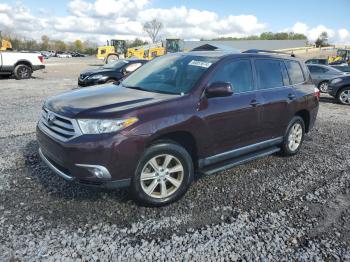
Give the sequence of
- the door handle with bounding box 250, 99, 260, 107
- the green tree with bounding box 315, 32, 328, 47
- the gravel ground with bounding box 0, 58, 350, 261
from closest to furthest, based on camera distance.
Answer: the gravel ground with bounding box 0, 58, 350, 261 < the door handle with bounding box 250, 99, 260, 107 < the green tree with bounding box 315, 32, 328, 47

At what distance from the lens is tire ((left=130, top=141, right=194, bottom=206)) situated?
3.69m

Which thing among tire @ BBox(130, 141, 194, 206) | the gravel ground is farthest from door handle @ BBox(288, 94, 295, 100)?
tire @ BBox(130, 141, 194, 206)

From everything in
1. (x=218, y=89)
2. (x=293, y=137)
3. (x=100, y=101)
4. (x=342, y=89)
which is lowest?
(x=342, y=89)

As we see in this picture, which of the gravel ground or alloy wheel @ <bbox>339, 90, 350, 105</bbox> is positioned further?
alloy wheel @ <bbox>339, 90, 350, 105</bbox>

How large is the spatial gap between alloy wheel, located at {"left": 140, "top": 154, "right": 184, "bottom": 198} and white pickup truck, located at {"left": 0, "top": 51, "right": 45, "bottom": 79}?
665 inches

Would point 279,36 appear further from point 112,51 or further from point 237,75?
point 237,75

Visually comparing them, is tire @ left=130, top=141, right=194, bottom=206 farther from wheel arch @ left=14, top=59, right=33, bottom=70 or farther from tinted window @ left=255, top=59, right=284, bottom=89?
wheel arch @ left=14, top=59, right=33, bottom=70

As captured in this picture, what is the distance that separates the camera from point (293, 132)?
5.87m

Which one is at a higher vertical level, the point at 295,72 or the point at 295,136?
the point at 295,72

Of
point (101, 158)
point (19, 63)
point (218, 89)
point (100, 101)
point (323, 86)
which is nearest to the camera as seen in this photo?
point (101, 158)

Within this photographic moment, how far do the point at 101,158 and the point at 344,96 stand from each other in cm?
1266

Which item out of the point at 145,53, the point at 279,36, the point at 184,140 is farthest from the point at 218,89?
the point at 279,36

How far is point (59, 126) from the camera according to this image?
374 cm

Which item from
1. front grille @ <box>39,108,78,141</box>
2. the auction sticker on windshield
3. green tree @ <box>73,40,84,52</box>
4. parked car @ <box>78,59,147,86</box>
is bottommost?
green tree @ <box>73,40,84,52</box>
